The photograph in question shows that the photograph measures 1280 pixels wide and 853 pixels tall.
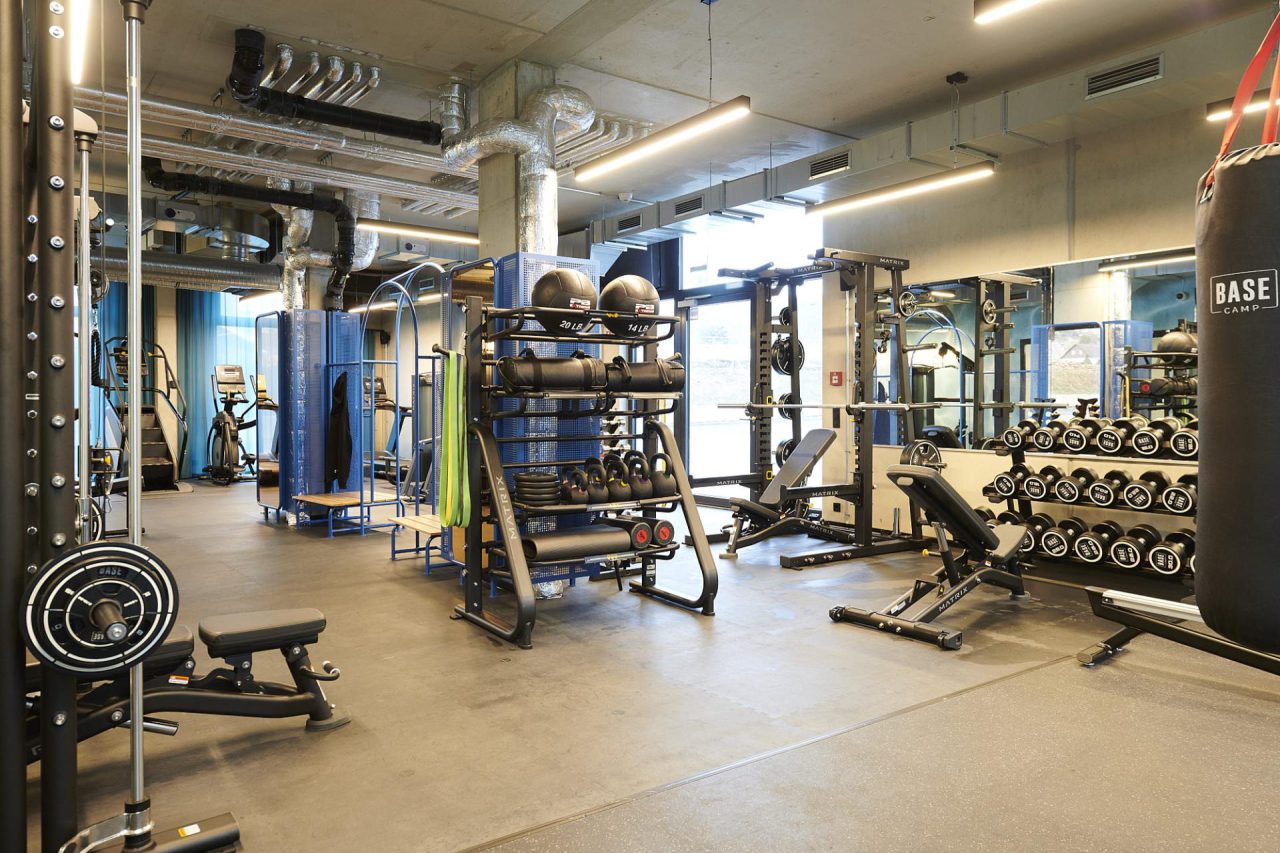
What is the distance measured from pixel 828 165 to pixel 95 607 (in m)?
6.91

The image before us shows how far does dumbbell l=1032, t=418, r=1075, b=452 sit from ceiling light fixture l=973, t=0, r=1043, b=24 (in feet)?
9.52

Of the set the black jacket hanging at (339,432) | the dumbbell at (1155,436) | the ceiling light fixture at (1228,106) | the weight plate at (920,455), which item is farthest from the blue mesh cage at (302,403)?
the ceiling light fixture at (1228,106)

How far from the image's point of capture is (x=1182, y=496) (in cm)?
520

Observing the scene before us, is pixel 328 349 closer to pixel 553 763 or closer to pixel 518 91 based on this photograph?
pixel 518 91

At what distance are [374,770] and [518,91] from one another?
17.1 ft

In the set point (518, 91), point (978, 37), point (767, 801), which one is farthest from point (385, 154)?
point (767, 801)

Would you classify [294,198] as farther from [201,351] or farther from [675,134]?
[201,351]

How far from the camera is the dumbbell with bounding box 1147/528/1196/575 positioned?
17.0 feet

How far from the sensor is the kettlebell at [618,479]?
4812 mm

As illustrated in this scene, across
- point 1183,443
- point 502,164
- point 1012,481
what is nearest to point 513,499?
point 502,164

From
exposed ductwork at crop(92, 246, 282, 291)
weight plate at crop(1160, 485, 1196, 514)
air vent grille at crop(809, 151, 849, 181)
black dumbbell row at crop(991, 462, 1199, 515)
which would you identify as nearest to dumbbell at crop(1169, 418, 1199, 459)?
black dumbbell row at crop(991, 462, 1199, 515)

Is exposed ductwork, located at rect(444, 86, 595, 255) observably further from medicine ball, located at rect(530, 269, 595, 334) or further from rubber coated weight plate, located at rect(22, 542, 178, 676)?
rubber coated weight plate, located at rect(22, 542, 178, 676)

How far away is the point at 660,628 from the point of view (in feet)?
15.1

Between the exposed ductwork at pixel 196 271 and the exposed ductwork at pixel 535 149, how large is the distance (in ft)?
20.9
